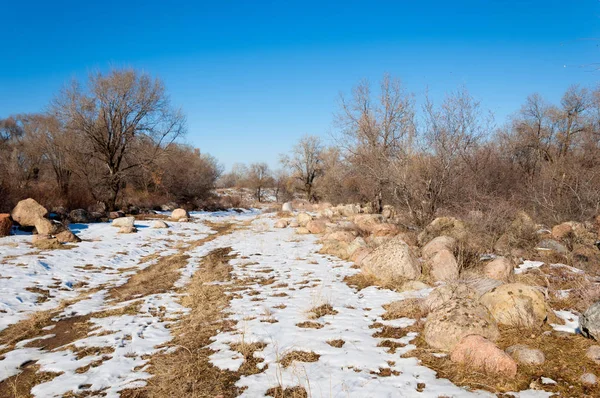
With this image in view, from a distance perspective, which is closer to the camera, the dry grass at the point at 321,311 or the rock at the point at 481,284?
the rock at the point at 481,284

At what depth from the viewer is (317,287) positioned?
7469 millimetres

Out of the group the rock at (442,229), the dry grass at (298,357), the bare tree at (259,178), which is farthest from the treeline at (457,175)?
the bare tree at (259,178)

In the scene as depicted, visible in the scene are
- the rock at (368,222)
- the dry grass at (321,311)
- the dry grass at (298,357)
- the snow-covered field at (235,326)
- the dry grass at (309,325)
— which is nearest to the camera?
the snow-covered field at (235,326)

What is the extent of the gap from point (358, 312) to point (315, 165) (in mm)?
35417

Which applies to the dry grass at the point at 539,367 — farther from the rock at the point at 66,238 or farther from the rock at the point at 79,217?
the rock at the point at 79,217

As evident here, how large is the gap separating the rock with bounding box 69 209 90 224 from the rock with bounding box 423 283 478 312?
660 inches

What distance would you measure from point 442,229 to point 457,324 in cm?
649

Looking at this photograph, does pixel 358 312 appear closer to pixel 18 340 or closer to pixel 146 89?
pixel 18 340

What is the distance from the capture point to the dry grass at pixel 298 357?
13.5ft

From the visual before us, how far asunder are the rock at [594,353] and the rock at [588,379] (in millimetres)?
381

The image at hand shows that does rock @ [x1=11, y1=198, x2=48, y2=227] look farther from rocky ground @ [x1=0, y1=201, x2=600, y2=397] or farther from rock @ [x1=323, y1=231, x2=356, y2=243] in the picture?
rock @ [x1=323, y1=231, x2=356, y2=243]

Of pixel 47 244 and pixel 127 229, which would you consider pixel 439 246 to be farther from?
pixel 127 229

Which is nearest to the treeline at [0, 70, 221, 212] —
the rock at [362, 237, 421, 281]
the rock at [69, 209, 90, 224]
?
the rock at [69, 209, 90, 224]

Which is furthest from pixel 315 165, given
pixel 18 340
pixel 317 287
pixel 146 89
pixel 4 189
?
pixel 18 340
